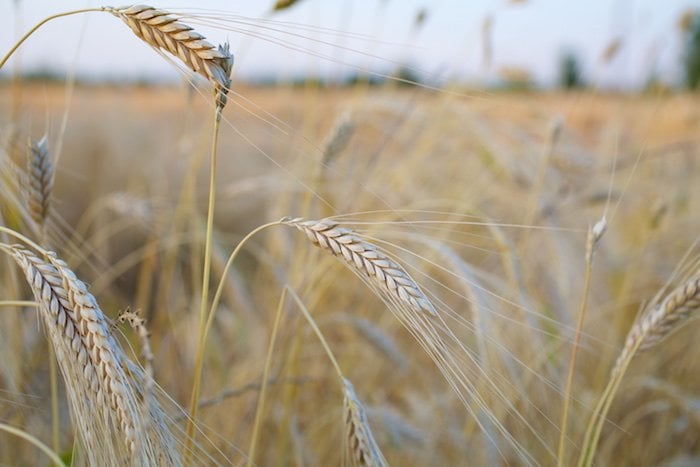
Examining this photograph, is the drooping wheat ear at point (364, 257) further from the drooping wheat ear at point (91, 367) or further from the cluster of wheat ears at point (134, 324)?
the drooping wheat ear at point (91, 367)

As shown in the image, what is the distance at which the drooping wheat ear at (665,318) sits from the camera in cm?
78

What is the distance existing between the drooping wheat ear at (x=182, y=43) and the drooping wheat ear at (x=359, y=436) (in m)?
0.35

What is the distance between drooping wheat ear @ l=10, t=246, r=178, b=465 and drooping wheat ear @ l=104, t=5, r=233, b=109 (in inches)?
8.7

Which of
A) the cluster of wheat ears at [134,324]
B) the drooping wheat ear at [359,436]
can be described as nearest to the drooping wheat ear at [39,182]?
the cluster of wheat ears at [134,324]

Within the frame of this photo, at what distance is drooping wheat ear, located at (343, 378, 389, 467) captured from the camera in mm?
700

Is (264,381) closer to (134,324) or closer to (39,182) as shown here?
(134,324)

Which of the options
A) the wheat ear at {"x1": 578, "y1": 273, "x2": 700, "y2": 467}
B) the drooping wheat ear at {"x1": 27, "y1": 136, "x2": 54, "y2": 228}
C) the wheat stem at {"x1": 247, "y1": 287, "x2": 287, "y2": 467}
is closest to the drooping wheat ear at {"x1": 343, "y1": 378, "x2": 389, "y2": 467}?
the wheat stem at {"x1": 247, "y1": 287, "x2": 287, "y2": 467}

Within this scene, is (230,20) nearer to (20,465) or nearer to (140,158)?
(20,465)

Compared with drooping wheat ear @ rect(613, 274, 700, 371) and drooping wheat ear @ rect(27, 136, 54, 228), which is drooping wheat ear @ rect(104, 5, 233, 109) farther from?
drooping wheat ear @ rect(613, 274, 700, 371)

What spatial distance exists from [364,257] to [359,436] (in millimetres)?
199

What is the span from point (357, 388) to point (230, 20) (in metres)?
1.36

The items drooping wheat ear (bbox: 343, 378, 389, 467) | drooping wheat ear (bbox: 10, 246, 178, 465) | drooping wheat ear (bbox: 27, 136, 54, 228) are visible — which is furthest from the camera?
drooping wheat ear (bbox: 27, 136, 54, 228)

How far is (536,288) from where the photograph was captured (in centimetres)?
204

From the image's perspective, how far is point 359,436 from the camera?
2.32 ft
